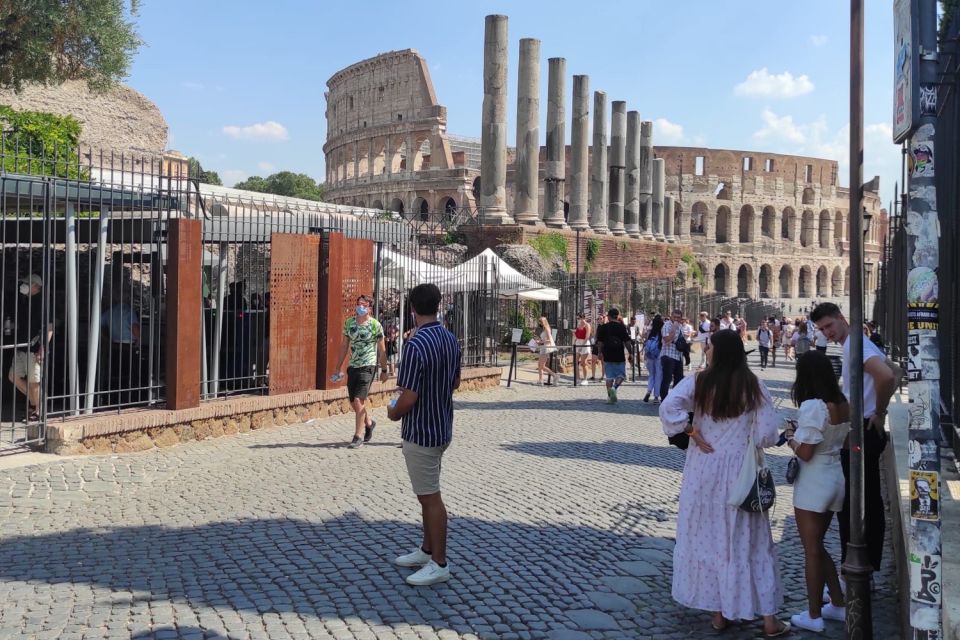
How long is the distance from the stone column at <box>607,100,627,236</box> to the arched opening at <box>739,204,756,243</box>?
2873 centimetres

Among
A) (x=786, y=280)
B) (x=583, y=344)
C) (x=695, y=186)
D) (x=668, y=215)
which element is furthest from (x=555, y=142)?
(x=786, y=280)

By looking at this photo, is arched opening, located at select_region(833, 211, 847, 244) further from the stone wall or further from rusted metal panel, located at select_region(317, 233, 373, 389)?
rusted metal panel, located at select_region(317, 233, 373, 389)

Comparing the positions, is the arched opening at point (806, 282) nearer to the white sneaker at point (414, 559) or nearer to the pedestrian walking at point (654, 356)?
the pedestrian walking at point (654, 356)

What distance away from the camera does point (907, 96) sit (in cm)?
329

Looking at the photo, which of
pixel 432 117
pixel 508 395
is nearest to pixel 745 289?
pixel 432 117

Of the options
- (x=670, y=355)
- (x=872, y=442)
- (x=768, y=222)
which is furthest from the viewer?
(x=768, y=222)

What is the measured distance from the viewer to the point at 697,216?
68188 millimetres

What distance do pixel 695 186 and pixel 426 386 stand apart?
6350 centimetres

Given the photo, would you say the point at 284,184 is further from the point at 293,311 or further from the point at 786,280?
the point at 293,311

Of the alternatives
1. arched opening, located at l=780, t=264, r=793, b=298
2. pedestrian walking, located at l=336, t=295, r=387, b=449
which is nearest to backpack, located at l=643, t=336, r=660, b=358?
pedestrian walking, located at l=336, t=295, r=387, b=449

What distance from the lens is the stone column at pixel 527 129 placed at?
30.4 meters

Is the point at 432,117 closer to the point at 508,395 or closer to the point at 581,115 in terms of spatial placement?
the point at 581,115

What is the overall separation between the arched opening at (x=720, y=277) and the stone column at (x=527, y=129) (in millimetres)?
38930

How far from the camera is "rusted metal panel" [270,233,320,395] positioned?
35.3ft
